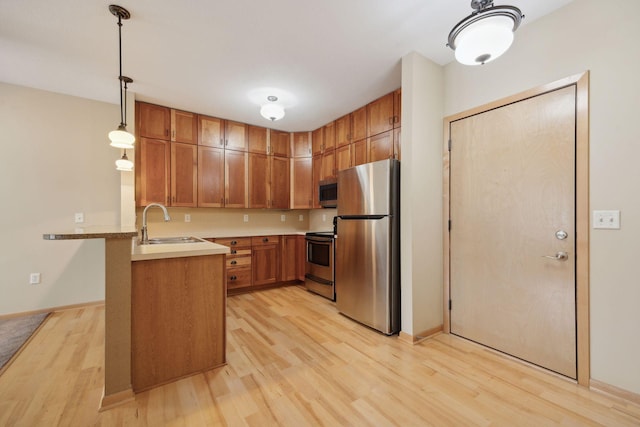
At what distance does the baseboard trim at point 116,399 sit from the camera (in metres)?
1.50

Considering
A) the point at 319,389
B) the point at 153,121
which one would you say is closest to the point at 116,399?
the point at 319,389

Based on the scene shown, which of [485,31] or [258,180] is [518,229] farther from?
[258,180]

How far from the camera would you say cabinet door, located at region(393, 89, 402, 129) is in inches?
115

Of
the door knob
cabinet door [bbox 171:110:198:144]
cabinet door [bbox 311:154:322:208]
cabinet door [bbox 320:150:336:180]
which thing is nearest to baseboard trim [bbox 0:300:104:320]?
cabinet door [bbox 171:110:198:144]

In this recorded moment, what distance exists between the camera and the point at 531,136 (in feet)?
6.45

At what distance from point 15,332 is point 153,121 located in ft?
8.59

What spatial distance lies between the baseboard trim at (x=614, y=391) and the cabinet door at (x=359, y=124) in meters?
2.97

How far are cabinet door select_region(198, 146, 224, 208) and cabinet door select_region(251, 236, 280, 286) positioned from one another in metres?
0.82

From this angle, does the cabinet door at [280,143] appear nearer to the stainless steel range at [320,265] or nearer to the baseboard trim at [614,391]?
the stainless steel range at [320,265]

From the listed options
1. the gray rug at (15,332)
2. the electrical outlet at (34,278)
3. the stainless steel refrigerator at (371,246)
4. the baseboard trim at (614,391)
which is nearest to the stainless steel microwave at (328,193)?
the stainless steel refrigerator at (371,246)

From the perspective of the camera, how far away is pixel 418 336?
7.71 feet

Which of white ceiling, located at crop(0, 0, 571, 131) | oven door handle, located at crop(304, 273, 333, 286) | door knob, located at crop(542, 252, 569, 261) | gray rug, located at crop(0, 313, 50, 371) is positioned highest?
white ceiling, located at crop(0, 0, 571, 131)

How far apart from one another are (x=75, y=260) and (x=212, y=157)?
207cm

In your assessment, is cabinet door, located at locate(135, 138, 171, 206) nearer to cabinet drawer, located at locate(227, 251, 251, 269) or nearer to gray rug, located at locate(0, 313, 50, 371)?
cabinet drawer, located at locate(227, 251, 251, 269)
